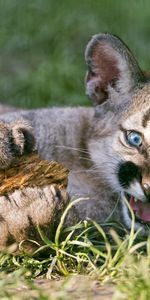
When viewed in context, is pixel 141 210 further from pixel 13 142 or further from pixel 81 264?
pixel 13 142

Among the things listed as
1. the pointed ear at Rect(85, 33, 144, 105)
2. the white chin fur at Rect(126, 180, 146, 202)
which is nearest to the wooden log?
the white chin fur at Rect(126, 180, 146, 202)

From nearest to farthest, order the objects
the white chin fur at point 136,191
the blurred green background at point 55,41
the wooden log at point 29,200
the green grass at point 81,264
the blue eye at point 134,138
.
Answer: the green grass at point 81,264, the wooden log at point 29,200, the white chin fur at point 136,191, the blue eye at point 134,138, the blurred green background at point 55,41

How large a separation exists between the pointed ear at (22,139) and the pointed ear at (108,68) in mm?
1176

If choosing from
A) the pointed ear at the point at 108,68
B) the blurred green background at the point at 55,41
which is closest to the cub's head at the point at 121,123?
the pointed ear at the point at 108,68

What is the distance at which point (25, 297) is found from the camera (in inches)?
120

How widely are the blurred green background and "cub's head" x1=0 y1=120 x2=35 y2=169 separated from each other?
3.20 meters

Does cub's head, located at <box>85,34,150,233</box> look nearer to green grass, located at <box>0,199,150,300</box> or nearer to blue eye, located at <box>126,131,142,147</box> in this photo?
blue eye, located at <box>126,131,142,147</box>

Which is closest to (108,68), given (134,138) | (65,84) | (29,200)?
(134,138)

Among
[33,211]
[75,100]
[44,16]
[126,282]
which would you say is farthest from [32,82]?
[126,282]

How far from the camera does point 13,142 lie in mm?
3668

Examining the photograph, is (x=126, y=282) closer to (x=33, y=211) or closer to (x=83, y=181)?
(x=33, y=211)

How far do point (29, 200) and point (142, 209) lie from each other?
76 centimetres

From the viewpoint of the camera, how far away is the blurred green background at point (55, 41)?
24.0ft

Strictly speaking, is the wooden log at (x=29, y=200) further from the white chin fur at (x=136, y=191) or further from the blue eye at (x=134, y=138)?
the blue eye at (x=134, y=138)
